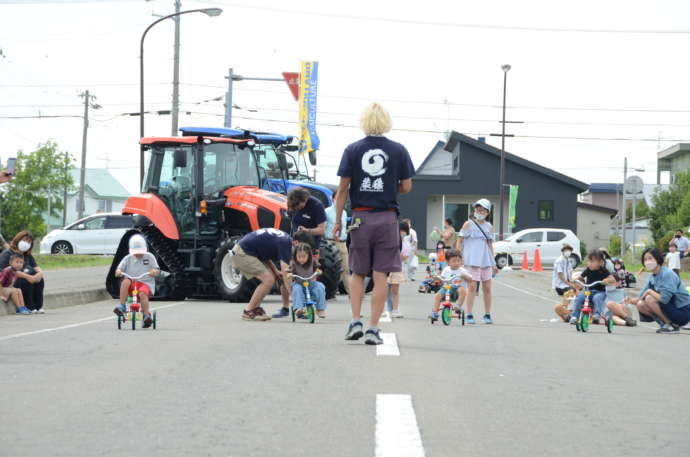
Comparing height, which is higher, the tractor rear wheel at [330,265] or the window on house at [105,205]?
the window on house at [105,205]

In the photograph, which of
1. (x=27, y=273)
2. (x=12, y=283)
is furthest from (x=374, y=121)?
(x=12, y=283)

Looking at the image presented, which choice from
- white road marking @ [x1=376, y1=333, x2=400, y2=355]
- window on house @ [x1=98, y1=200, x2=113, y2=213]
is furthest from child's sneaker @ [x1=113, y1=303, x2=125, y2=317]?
window on house @ [x1=98, y1=200, x2=113, y2=213]

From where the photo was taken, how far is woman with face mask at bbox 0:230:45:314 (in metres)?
14.2

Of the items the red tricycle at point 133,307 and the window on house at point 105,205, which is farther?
the window on house at point 105,205

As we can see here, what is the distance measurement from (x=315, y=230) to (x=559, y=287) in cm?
510

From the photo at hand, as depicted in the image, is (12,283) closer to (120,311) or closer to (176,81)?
(120,311)

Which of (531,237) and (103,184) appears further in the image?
(103,184)

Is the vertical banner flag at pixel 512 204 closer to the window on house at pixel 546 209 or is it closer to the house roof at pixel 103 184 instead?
the window on house at pixel 546 209

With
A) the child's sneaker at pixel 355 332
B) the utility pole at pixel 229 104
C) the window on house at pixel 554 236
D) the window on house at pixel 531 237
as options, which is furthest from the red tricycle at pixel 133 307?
the window on house at pixel 554 236

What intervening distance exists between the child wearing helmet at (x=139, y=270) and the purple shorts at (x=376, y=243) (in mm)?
3174

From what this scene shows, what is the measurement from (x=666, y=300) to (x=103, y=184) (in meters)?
106

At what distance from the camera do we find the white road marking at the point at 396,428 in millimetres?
4480

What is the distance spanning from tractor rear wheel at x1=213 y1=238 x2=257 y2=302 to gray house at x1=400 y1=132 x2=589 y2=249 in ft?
128

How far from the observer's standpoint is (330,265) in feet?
53.7
